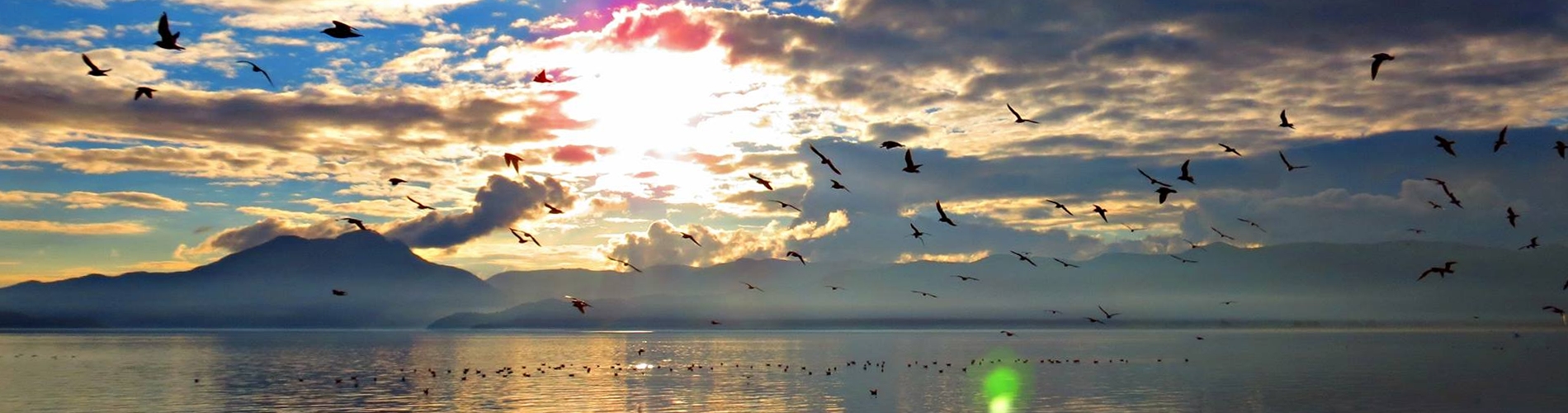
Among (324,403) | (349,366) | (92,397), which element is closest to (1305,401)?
(324,403)

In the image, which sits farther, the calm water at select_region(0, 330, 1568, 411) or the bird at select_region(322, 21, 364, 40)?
the calm water at select_region(0, 330, 1568, 411)

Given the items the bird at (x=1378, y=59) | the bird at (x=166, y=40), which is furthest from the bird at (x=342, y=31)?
the bird at (x=1378, y=59)

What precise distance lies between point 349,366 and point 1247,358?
100789mm

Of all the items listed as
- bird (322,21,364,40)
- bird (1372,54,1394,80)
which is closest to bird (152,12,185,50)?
bird (322,21,364,40)

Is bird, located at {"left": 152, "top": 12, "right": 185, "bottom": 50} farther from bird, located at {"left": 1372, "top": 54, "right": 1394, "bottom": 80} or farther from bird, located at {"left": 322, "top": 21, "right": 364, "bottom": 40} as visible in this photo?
bird, located at {"left": 1372, "top": 54, "right": 1394, "bottom": 80}

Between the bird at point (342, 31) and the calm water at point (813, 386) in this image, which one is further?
the calm water at point (813, 386)

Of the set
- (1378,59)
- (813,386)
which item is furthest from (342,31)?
(813,386)

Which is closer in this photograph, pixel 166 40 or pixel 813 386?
pixel 166 40

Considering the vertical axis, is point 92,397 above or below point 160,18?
below

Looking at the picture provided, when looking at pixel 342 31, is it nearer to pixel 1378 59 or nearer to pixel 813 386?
pixel 1378 59

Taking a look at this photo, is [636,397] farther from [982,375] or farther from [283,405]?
[982,375]

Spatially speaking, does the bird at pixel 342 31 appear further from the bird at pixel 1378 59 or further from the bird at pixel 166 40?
the bird at pixel 1378 59

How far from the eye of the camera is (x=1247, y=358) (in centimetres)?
13750

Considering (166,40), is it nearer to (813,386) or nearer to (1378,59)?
(1378,59)
